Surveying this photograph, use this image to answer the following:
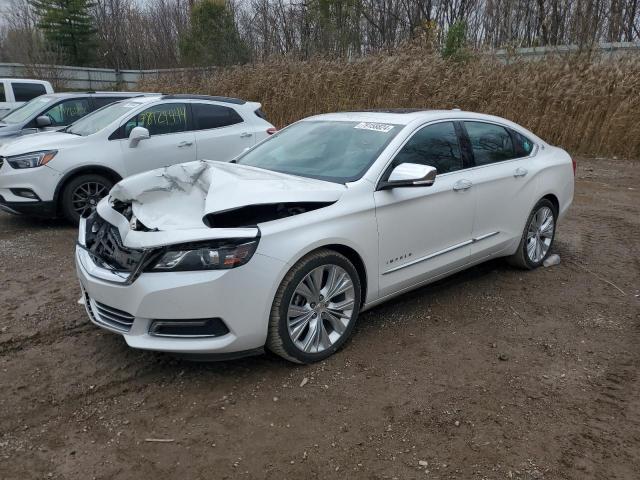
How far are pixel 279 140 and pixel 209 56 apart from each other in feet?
68.9

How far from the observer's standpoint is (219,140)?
810cm

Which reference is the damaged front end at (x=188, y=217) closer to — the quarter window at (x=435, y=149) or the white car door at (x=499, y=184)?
the quarter window at (x=435, y=149)

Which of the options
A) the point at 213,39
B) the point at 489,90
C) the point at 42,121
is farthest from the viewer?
the point at 213,39

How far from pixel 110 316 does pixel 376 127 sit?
93.9 inches

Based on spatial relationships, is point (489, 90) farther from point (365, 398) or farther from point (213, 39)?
point (213, 39)

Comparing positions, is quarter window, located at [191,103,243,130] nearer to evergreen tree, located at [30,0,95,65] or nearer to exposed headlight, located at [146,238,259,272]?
exposed headlight, located at [146,238,259,272]

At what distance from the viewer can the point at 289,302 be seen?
3.42 m

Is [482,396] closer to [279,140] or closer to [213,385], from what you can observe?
[213,385]

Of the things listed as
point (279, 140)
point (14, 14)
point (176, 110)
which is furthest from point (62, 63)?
point (279, 140)

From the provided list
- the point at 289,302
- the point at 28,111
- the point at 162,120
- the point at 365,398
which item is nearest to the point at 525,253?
the point at 365,398

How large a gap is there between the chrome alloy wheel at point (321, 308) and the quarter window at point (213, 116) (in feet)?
16.6

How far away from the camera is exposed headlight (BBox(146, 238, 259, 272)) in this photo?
125 inches

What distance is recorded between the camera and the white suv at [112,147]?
6.73 metres

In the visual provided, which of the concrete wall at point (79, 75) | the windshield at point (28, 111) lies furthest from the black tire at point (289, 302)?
the concrete wall at point (79, 75)
